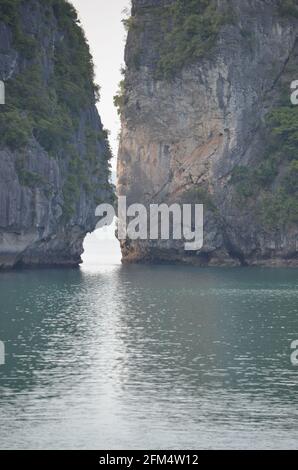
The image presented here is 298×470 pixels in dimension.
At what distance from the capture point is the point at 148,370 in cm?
3672

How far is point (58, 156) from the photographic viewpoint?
89.0 metres

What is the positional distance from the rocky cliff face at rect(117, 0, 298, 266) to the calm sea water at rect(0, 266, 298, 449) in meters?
34.9

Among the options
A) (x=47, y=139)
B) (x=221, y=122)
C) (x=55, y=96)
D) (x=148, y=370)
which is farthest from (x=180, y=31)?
(x=148, y=370)

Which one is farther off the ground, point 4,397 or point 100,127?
point 100,127

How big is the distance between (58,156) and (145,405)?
5933cm

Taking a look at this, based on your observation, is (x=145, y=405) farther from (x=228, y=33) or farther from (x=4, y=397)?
(x=228, y=33)

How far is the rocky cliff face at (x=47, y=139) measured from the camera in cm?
7969

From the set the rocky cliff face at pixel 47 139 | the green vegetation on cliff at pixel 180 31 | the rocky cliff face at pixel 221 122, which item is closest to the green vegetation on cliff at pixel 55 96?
the rocky cliff face at pixel 47 139

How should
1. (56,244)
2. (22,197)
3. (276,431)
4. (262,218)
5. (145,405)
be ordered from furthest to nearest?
(262,218) → (56,244) → (22,197) → (145,405) → (276,431)

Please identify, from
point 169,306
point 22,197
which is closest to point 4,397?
point 169,306

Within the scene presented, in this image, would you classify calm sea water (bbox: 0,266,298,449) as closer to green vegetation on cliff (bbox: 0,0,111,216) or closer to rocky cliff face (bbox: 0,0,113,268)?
rocky cliff face (bbox: 0,0,113,268)

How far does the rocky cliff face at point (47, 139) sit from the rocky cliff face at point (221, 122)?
220 inches

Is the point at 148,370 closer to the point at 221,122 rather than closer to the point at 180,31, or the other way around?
the point at 221,122

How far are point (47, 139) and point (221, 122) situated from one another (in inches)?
800
